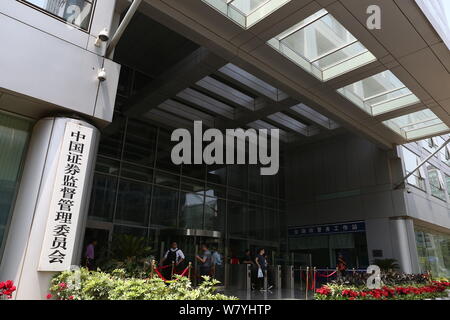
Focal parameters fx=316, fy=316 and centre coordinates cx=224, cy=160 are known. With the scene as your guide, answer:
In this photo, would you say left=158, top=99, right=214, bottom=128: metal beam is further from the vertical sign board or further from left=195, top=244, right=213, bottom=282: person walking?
the vertical sign board

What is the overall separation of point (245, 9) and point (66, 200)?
775 centimetres

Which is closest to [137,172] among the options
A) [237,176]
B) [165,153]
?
[165,153]

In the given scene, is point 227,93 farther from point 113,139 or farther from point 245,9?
point 113,139

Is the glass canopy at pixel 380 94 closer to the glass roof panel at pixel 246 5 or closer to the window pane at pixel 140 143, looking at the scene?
the glass roof panel at pixel 246 5

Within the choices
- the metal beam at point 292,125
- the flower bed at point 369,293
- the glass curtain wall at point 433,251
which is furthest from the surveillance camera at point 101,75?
the glass curtain wall at point 433,251

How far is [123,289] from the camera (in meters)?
4.93

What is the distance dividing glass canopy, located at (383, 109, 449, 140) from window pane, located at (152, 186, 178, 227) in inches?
455

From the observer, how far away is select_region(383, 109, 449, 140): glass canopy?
51.3 ft

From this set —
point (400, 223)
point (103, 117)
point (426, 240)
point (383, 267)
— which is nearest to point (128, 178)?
point (103, 117)

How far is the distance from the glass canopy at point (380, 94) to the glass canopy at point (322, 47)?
5.37 feet

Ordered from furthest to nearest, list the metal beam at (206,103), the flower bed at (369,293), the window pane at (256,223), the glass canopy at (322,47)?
1. the window pane at (256,223)
2. the metal beam at (206,103)
3. the glass canopy at (322,47)
4. the flower bed at (369,293)

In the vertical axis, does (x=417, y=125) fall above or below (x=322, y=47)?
below

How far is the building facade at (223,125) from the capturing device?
6152mm

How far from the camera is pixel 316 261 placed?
2073cm
